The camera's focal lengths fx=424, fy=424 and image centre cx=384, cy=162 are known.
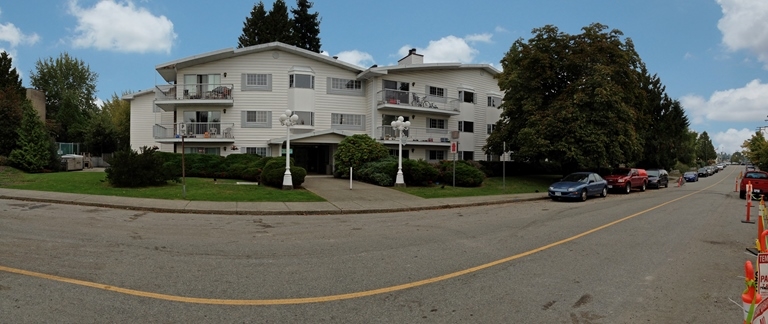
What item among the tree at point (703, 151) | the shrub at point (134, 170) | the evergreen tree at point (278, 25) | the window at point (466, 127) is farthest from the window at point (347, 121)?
the tree at point (703, 151)

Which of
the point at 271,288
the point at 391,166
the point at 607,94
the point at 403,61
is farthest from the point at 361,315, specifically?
the point at 403,61

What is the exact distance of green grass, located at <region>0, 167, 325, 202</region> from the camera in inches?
611

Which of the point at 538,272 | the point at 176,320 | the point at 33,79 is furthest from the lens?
the point at 33,79

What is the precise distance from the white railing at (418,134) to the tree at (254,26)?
1026 inches

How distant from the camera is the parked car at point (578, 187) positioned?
1931cm

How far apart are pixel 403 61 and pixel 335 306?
34344 mm

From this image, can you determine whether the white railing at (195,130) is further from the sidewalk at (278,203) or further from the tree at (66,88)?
the tree at (66,88)

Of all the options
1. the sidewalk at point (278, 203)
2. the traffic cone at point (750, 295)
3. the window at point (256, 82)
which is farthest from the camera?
the window at point (256, 82)

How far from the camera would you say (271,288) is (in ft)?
16.9

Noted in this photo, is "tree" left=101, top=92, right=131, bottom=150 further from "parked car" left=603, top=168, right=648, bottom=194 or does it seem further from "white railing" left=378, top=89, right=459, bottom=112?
"parked car" left=603, top=168, right=648, bottom=194

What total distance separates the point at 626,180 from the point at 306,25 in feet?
138

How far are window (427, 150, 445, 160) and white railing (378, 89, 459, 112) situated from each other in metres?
3.66

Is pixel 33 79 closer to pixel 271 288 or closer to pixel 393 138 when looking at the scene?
pixel 393 138

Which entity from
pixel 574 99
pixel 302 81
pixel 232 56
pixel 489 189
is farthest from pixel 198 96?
pixel 574 99
